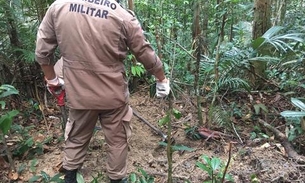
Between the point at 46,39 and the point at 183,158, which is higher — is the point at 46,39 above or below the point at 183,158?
above

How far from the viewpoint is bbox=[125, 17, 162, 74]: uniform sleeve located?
7.77ft

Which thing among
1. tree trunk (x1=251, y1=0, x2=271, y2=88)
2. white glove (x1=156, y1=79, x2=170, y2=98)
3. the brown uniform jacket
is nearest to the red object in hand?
the brown uniform jacket

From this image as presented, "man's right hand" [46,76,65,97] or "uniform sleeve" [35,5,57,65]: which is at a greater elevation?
"uniform sleeve" [35,5,57,65]

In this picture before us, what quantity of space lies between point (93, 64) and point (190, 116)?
186 cm

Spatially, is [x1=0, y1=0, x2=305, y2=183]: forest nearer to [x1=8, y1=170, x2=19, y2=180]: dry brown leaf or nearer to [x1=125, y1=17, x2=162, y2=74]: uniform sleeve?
[x1=8, y1=170, x2=19, y2=180]: dry brown leaf

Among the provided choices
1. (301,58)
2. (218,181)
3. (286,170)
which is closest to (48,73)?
(218,181)

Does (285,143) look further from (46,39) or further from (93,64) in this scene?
(46,39)

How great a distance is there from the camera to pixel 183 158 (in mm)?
3092

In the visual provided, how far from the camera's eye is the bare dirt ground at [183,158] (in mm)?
2775

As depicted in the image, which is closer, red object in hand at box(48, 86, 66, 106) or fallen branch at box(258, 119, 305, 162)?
red object in hand at box(48, 86, 66, 106)

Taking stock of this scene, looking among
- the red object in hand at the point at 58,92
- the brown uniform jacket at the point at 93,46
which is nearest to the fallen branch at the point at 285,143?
the brown uniform jacket at the point at 93,46

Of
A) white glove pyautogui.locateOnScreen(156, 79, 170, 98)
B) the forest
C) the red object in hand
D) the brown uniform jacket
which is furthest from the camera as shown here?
the forest

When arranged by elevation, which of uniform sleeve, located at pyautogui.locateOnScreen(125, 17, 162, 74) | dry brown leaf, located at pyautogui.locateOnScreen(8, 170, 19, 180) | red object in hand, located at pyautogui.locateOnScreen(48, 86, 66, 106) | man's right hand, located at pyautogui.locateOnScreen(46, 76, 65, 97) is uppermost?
uniform sleeve, located at pyautogui.locateOnScreen(125, 17, 162, 74)

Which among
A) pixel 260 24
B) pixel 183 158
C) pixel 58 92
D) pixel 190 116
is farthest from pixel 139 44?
pixel 260 24
